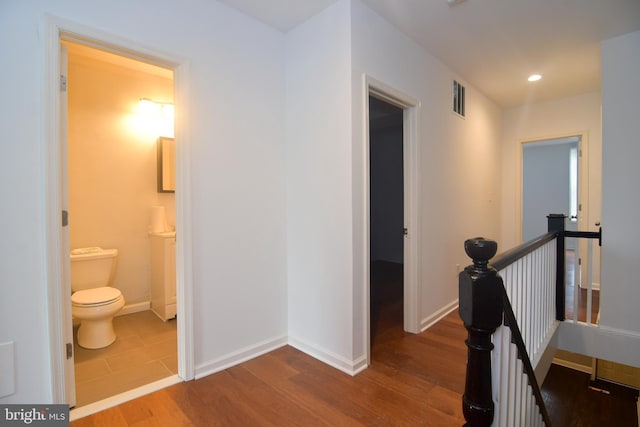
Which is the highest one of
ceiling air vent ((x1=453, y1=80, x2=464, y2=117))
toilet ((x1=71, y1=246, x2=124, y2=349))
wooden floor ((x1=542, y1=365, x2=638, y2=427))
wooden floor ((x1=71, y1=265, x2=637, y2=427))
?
ceiling air vent ((x1=453, y1=80, x2=464, y2=117))

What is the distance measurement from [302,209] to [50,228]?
1.55 m

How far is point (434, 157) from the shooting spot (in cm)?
312

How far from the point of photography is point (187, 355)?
82.0 inches

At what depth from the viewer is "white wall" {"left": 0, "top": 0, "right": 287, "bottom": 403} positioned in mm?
1559

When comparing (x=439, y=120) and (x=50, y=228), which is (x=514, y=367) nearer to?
(x=50, y=228)

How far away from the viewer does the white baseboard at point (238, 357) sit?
85.1 inches

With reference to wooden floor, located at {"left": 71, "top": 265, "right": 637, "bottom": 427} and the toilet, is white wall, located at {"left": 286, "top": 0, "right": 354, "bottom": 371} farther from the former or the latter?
the toilet

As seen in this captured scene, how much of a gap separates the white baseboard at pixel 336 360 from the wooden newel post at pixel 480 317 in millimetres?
1160

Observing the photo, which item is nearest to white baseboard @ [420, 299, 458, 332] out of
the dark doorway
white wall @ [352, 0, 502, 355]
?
white wall @ [352, 0, 502, 355]

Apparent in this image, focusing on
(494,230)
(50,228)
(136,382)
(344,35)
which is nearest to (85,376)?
(136,382)

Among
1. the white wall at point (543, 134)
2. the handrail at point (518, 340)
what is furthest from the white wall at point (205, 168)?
the white wall at point (543, 134)

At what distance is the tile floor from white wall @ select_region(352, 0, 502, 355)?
145 centimetres

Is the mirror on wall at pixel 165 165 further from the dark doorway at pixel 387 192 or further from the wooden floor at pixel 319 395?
the dark doorway at pixel 387 192

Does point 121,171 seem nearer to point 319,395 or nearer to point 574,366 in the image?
point 319,395
